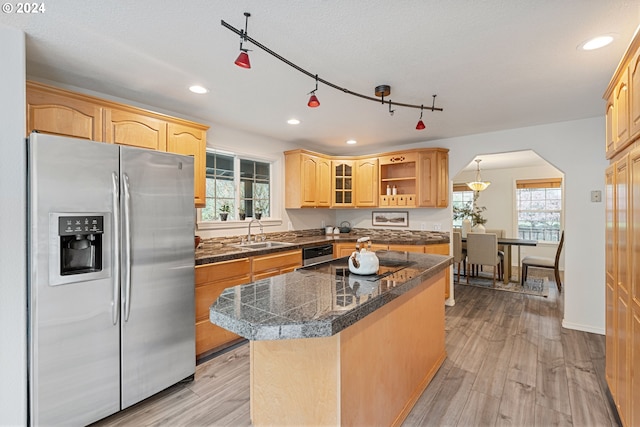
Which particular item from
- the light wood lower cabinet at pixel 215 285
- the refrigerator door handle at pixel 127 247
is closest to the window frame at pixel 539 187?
the light wood lower cabinet at pixel 215 285

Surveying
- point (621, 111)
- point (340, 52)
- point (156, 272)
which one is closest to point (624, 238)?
point (621, 111)

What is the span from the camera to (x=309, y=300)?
57.6 inches

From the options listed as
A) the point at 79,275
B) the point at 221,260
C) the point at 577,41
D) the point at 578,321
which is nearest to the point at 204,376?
the point at 221,260

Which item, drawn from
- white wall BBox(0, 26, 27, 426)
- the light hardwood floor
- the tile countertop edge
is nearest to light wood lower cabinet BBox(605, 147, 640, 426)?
the light hardwood floor

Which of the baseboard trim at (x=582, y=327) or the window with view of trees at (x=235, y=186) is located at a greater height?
the window with view of trees at (x=235, y=186)

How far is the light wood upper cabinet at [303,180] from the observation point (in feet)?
14.6

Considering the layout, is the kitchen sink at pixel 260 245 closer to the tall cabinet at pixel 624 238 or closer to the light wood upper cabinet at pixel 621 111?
the tall cabinet at pixel 624 238

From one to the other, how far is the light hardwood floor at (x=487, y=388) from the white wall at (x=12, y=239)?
57 cm

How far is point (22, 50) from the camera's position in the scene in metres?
1.77

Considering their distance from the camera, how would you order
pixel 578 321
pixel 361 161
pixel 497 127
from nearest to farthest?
1. pixel 578 321
2. pixel 497 127
3. pixel 361 161

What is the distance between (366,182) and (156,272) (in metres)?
3.49

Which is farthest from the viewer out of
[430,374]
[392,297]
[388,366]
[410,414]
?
[430,374]

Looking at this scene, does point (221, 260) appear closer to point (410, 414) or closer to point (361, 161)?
point (410, 414)

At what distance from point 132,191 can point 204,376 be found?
1.60m
